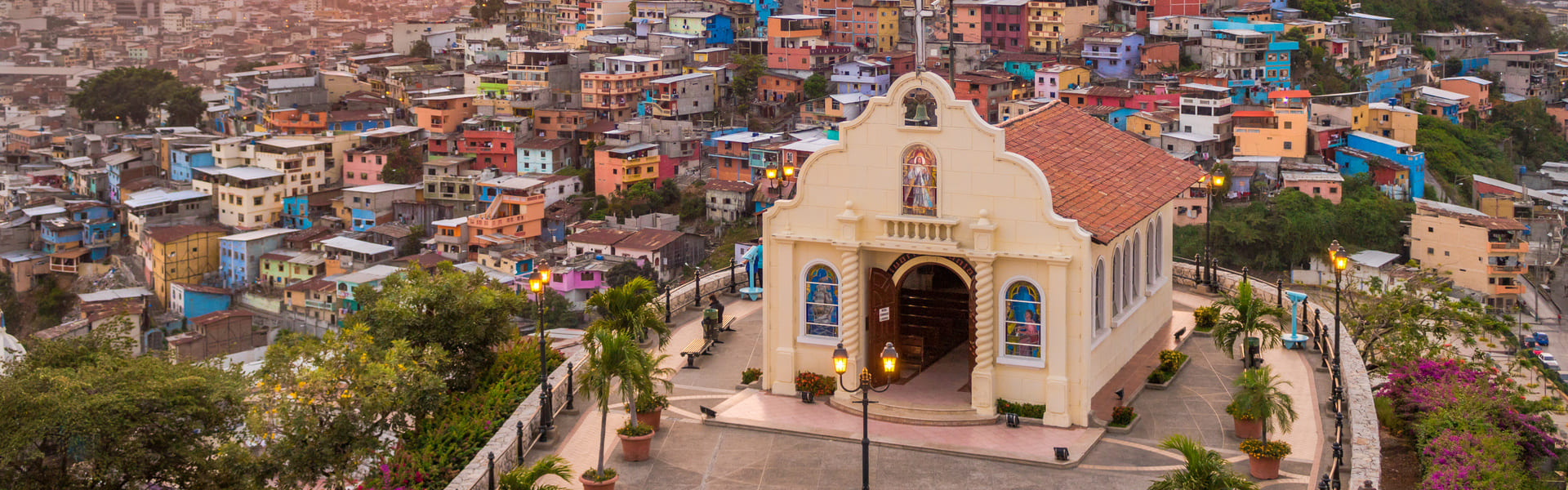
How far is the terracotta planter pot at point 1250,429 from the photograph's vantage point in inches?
835

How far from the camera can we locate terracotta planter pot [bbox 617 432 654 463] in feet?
68.5

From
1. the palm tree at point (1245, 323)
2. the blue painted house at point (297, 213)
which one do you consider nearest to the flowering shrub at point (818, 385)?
the palm tree at point (1245, 323)

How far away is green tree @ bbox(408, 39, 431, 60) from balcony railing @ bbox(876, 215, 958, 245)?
10498 cm

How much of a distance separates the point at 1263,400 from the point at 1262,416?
0.21 meters

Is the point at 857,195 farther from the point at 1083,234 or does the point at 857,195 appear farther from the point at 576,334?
the point at 576,334

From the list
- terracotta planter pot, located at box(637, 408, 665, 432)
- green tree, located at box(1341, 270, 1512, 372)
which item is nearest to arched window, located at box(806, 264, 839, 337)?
terracotta planter pot, located at box(637, 408, 665, 432)

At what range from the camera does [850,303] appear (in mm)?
22844

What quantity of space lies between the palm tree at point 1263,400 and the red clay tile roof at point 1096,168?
2.69 m

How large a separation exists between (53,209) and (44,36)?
90.8 meters

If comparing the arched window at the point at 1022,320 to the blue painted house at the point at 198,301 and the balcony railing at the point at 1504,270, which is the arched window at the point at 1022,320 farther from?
the blue painted house at the point at 198,301

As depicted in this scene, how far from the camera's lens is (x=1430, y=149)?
8325 cm

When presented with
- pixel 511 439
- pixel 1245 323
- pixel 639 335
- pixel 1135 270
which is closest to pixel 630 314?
pixel 639 335

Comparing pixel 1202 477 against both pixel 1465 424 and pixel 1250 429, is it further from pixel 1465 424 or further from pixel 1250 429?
pixel 1465 424

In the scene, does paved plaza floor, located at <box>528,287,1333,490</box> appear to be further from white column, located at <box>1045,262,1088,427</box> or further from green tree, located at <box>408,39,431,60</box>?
green tree, located at <box>408,39,431,60</box>
